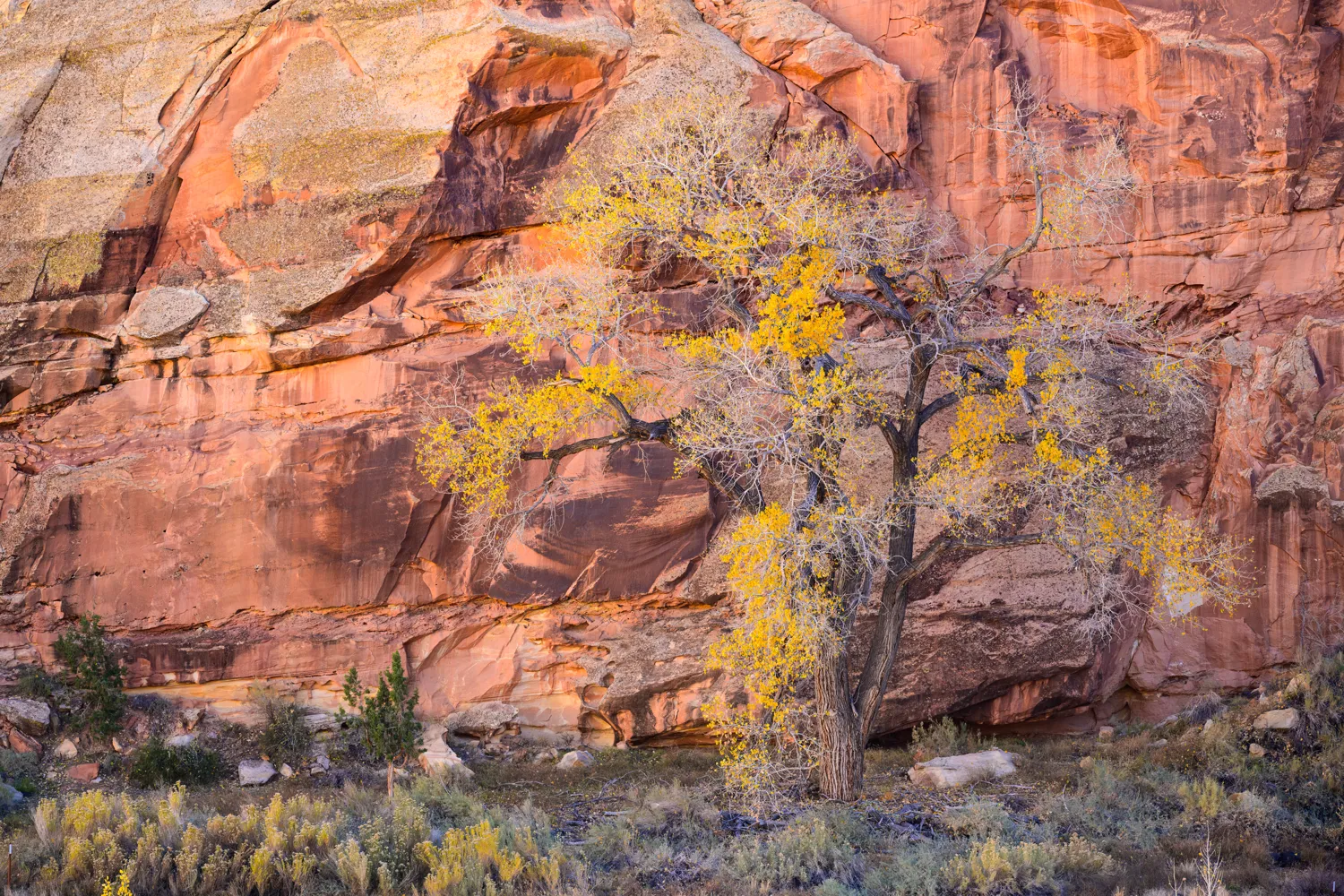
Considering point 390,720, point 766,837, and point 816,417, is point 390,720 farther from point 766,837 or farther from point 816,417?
point 816,417

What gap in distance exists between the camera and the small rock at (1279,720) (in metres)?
11.0

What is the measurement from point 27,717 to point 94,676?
108 cm

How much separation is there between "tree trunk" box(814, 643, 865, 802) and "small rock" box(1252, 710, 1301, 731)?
4800 millimetres

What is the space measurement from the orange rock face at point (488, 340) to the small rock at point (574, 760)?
2.00 feet

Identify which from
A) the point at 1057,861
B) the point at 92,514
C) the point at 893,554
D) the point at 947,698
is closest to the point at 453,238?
the point at 92,514

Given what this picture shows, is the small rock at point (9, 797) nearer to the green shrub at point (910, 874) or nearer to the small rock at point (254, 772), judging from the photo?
the small rock at point (254, 772)

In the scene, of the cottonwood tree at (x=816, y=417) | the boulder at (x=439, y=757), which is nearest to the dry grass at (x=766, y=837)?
the boulder at (x=439, y=757)

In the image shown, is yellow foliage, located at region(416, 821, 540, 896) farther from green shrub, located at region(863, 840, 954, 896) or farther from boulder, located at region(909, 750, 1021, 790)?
boulder, located at region(909, 750, 1021, 790)

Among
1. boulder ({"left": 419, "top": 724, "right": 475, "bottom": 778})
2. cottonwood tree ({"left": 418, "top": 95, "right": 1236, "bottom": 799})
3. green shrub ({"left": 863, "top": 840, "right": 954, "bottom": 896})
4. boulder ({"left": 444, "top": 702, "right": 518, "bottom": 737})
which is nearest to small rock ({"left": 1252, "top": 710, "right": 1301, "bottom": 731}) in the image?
cottonwood tree ({"left": 418, "top": 95, "right": 1236, "bottom": 799})

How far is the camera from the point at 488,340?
1338 cm

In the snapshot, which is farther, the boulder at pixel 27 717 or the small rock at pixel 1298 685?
the boulder at pixel 27 717

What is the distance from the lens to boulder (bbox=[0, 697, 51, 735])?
12.8 meters

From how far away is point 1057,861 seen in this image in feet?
25.6

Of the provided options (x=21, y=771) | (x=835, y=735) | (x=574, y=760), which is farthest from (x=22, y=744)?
(x=835, y=735)
